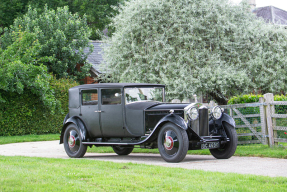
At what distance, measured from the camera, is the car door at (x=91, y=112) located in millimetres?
10750

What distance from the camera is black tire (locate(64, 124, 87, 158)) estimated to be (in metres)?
10.8

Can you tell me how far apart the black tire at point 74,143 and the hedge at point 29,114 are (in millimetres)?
8583

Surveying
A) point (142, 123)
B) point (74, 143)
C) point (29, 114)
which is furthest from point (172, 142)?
point (29, 114)

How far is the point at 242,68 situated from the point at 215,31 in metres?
1.91

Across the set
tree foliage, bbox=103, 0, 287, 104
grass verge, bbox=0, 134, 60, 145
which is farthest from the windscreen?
grass verge, bbox=0, 134, 60, 145

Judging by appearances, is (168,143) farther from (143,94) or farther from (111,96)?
(111,96)

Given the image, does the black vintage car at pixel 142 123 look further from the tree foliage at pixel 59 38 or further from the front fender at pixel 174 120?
the tree foliage at pixel 59 38

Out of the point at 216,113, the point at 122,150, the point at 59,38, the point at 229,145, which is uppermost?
the point at 59,38

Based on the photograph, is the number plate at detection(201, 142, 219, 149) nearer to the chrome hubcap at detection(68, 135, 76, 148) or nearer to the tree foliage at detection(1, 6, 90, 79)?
the chrome hubcap at detection(68, 135, 76, 148)

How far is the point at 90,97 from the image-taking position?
11102mm

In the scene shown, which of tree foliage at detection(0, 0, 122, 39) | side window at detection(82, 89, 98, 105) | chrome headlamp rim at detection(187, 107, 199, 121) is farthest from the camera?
tree foliage at detection(0, 0, 122, 39)

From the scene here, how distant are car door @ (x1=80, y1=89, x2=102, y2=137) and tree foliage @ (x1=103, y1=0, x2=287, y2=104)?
17.2ft

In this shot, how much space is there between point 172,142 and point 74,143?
312 cm

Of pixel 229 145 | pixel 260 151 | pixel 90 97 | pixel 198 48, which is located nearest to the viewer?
pixel 229 145
